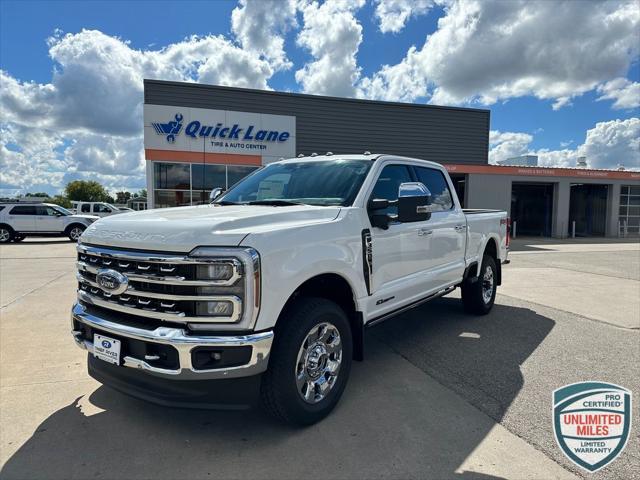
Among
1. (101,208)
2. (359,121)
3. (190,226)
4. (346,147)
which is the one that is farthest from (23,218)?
(190,226)

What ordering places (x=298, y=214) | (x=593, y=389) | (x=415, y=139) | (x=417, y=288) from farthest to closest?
(x=415, y=139)
(x=417, y=288)
(x=593, y=389)
(x=298, y=214)

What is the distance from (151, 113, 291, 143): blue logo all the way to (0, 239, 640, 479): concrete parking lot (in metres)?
12.8

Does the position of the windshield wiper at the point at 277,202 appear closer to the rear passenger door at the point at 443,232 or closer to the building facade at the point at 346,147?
the rear passenger door at the point at 443,232

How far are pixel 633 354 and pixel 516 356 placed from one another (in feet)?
4.22

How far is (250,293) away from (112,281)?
0.98 metres

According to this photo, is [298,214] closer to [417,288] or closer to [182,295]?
[182,295]

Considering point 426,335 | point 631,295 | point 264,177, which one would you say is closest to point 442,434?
point 426,335

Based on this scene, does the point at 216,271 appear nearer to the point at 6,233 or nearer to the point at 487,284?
the point at 487,284

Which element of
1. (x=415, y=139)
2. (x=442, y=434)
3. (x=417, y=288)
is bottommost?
(x=442, y=434)

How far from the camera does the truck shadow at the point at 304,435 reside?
2.58 metres

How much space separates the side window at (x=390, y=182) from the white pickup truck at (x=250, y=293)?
0.07ft

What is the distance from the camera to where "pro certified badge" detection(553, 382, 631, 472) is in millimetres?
2764

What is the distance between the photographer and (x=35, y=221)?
1895cm

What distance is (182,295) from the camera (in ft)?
8.33
